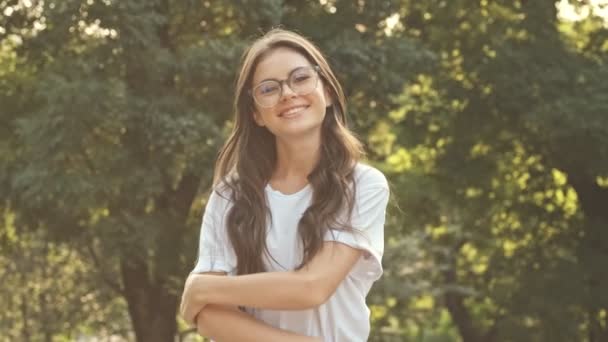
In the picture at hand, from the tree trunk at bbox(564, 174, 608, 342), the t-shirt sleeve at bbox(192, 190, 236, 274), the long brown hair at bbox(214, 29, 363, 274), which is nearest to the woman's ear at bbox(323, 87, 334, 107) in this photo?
the long brown hair at bbox(214, 29, 363, 274)

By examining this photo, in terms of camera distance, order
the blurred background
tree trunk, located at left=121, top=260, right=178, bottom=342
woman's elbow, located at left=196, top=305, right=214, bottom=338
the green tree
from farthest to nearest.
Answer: tree trunk, located at left=121, top=260, right=178, bottom=342
the blurred background
the green tree
woman's elbow, located at left=196, top=305, right=214, bottom=338

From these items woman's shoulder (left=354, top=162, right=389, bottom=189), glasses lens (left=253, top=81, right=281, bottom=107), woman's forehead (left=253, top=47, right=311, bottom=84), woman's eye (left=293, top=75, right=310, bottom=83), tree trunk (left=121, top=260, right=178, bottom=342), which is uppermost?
woman's forehead (left=253, top=47, right=311, bottom=84)

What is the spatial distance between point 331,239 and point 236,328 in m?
0.30

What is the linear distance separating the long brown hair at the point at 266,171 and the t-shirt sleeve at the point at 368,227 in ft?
0.07

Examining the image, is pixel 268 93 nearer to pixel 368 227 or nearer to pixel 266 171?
pixel 266 171

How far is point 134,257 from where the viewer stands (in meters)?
15.4

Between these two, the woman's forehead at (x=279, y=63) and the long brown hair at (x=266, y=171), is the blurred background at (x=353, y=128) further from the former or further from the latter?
the woman's forehead at (x=279, y=63)

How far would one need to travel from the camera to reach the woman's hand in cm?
259

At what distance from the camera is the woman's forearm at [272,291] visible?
2.50 meters

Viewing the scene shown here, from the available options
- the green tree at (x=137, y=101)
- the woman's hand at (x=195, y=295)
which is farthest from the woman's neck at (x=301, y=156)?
the green tree at (x=137, y=101)

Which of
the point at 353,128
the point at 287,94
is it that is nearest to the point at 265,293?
the point at 287,94

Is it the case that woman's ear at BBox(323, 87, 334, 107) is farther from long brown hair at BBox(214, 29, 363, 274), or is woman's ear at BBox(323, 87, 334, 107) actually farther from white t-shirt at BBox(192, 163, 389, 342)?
Answer: white t-shirt at BBox(192, 163, 389, 342)

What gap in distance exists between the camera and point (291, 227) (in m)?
2.59

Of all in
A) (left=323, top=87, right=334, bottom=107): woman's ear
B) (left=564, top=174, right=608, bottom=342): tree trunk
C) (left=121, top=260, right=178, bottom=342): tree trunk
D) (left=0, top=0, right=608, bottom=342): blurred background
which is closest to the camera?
(left=323, top=87, right=334, bottom=107): woman's ear
